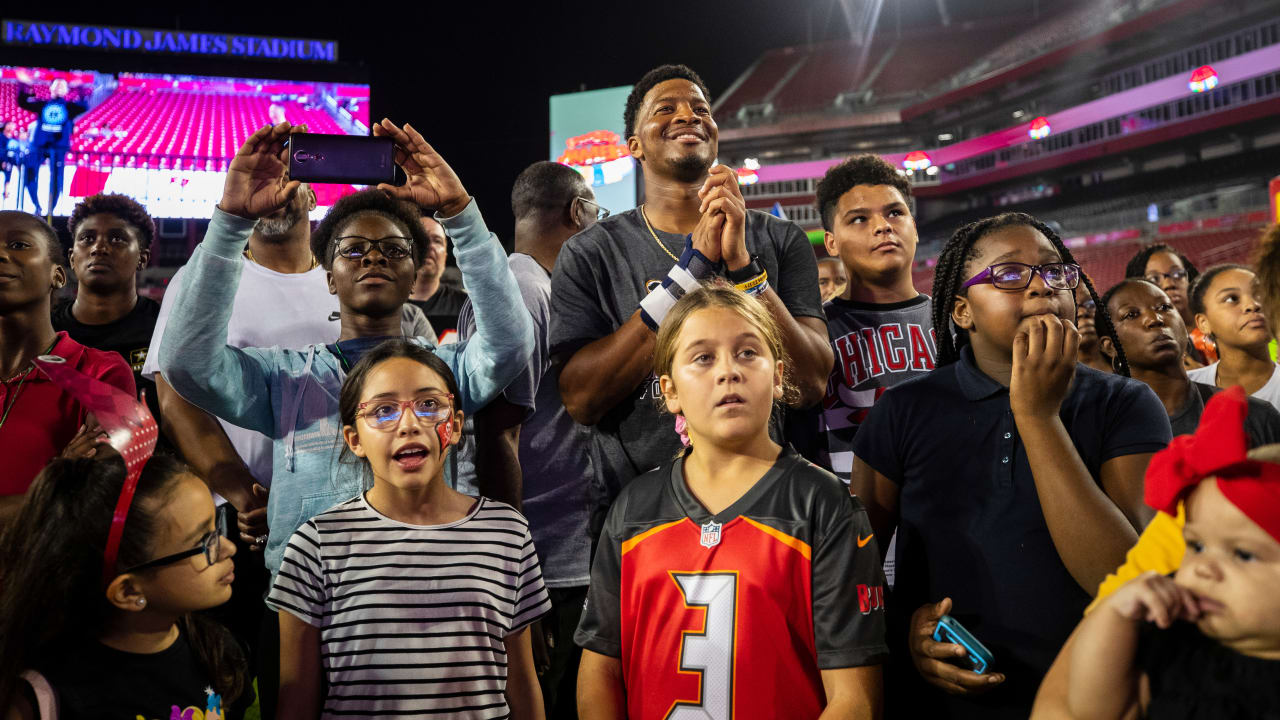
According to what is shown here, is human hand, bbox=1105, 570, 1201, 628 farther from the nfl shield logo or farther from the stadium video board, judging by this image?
the stadium video board

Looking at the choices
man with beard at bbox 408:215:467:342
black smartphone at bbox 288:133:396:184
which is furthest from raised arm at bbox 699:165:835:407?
man with beard at bbox 408:215:467:342

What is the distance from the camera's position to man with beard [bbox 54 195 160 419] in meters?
4.00

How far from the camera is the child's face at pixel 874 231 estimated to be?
329cm

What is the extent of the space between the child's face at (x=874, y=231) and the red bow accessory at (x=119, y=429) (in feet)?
7.55

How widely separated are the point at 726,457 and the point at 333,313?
6.32ft

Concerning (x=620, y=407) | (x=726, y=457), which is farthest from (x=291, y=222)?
(x=726, y=457)

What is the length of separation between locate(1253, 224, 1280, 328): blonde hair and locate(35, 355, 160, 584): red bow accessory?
107 inches

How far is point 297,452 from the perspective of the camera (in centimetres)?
267

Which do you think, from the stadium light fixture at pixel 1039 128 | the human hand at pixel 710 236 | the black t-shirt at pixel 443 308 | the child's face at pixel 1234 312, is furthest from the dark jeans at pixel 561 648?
the stadium light fixture at pixel 1039 128

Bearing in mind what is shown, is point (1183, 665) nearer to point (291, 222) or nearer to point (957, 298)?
point (957, 298)

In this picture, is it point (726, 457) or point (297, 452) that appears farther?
point (297, 452)

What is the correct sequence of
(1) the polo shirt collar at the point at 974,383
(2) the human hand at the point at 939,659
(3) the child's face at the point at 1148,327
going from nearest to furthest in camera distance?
(2) the human hand at the point at 939,659
(1) the polo shirt collar at the point at 974,383
(3) the child's face at the point at 1148,327

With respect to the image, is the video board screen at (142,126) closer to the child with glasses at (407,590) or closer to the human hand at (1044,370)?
the child with glasses at (407,590)

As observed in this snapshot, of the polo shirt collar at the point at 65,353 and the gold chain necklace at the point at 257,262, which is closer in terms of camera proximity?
the polo shirt collar at the point at 65,353
